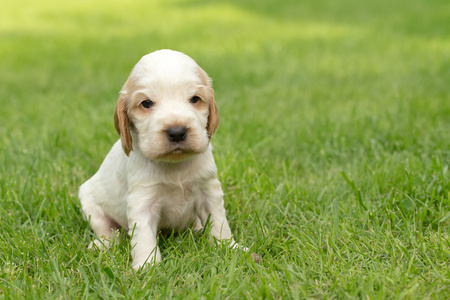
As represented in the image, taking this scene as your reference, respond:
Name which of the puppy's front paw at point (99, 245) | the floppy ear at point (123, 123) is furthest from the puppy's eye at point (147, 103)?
the puppy's front paw at point (99, 245)

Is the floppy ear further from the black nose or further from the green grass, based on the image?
the green grass

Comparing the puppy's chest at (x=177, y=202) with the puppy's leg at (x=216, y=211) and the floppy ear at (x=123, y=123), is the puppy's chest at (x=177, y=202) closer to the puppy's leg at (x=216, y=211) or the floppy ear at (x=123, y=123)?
the puppy's leg at (x=216, y=211)

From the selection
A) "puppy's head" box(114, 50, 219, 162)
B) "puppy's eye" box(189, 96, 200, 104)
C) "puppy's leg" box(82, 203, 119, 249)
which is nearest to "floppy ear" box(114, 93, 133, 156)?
"puppy's head" box(114, 50, 219, 162)

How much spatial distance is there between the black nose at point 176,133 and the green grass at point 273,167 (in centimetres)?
68

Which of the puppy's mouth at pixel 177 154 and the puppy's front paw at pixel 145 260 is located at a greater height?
the puppy's mouth at pixel 177 154

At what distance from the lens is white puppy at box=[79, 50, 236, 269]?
303 cm

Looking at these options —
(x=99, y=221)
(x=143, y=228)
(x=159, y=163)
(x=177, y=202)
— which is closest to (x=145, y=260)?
(x=143, y=228)

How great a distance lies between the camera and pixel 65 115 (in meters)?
6.43

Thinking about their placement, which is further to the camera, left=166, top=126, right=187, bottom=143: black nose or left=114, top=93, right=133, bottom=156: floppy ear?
left=114, top=93, right=133, bottom=156: floppy ear

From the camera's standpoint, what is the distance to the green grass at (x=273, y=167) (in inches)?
115

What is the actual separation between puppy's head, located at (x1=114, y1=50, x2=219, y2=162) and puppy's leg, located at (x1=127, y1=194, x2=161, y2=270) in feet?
1.05

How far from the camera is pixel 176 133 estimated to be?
296 cm

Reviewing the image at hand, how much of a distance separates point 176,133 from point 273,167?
186 cm

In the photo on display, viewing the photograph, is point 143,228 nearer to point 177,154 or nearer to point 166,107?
point 177,154
